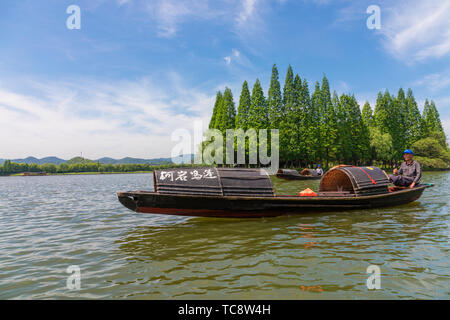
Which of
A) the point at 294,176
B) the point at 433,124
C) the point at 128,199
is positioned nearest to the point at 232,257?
the point at 128,199

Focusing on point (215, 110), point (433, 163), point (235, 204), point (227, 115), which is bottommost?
point (235, 204)

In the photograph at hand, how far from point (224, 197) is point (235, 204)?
0.55 m

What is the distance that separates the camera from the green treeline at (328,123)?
53.5 m

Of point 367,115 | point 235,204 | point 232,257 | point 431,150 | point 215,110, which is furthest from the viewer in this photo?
point 215,110

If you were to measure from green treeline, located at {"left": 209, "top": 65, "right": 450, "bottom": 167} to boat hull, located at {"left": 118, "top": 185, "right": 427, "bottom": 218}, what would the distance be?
4215 cm

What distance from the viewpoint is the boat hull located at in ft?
29.9

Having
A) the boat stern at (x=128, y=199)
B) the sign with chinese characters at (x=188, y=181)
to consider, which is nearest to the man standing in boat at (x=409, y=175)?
the sign with chinese characters at (x=188, y=181)

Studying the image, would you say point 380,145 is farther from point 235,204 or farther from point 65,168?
point 65,168

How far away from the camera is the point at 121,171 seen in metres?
132

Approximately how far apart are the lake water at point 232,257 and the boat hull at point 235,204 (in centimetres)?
39

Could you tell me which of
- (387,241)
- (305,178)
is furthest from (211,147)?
(387,241)

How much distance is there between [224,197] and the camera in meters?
9.46

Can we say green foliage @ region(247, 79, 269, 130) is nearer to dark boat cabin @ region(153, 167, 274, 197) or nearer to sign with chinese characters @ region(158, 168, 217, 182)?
dark boat cabin @ region(153, 167, 274, 197)
